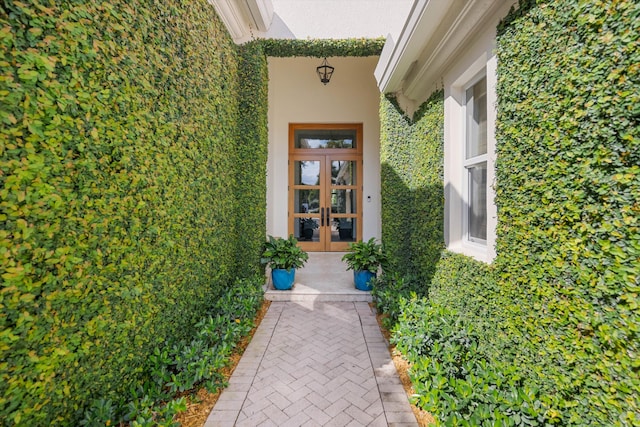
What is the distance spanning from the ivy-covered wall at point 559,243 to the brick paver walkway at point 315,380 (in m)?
0.42

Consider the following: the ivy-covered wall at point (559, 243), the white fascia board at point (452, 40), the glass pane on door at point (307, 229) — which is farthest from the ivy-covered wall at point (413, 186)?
the glass pane on door at point (307, 229)

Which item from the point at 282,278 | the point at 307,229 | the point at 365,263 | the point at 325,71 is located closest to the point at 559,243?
the point at 365,263

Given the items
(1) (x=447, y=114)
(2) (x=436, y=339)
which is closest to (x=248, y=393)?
(2) (x=436, y=339)

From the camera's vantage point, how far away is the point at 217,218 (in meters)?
3.68

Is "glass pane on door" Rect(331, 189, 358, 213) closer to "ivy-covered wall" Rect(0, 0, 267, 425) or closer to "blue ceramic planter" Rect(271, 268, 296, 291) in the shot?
"blue ceramic planter" Rect(271, 268, 296, 291)

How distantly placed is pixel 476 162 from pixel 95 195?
3156 mm

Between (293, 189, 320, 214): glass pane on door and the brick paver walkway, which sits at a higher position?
(293, 189, 320, 214): glass pane on door

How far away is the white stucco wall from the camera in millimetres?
7344

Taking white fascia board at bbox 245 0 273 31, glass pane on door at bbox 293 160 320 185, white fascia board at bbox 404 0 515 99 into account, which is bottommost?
glass pane on door at bbox 293 160 320 185

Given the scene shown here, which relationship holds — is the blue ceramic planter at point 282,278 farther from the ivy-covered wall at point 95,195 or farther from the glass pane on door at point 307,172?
the glass pane on door at point 307,172

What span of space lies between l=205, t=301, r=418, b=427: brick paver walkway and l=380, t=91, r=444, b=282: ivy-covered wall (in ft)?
4.07

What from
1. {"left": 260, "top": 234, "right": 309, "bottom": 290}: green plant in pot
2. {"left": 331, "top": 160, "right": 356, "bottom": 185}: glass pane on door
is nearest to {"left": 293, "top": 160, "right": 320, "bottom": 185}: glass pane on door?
{"left": 331, "top": 160, "right": 356, "bottom": 185}: glass pane on door

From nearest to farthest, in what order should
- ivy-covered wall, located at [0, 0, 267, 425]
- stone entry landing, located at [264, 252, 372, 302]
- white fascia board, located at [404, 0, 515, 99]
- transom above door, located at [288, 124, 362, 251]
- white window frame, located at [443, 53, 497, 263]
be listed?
ivy-covered wall, located at [0, 0, 267, 425]
white fascia board, located at [404, 0, 515, 99]
white window frame, located at [443, 53, 497, 263]
stone entry landing, located at [264, 252, 372, 302]
transom above door, located at [288, 124, 362, 251]

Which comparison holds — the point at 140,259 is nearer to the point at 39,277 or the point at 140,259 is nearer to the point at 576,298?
the point at 39,277
